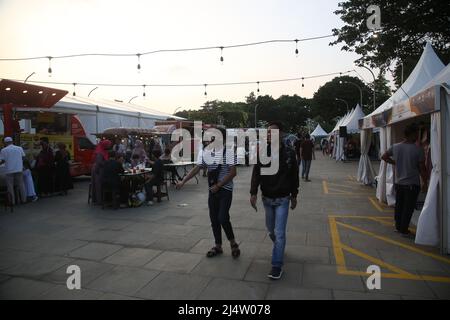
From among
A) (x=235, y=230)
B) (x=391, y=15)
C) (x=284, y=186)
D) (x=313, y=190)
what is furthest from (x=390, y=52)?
(x=284, y=186)

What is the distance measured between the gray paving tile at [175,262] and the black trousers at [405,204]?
362 centimetres

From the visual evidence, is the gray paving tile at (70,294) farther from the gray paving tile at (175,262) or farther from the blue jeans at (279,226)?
the blue jeans at (279,226)

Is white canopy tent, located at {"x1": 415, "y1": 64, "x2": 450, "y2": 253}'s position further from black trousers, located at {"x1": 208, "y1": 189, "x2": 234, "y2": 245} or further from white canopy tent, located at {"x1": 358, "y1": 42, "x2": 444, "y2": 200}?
white canopy tent, located at {"x1": 358, "y1": 42, "x2": 444, "y2": 200}

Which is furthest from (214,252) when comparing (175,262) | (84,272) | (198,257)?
(84,272)

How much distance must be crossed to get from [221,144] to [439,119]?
129 inches

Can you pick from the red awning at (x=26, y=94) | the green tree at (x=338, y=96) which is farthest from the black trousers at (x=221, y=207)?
the green tree at (x=338, y=96)

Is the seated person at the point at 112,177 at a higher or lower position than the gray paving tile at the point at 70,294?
higher

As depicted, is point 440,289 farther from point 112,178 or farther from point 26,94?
point 26,94

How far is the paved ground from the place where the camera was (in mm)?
4062

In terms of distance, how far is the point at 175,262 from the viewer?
5008mm

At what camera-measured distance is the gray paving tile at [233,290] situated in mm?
3879

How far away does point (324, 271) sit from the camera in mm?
4586

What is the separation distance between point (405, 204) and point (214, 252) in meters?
3.43
